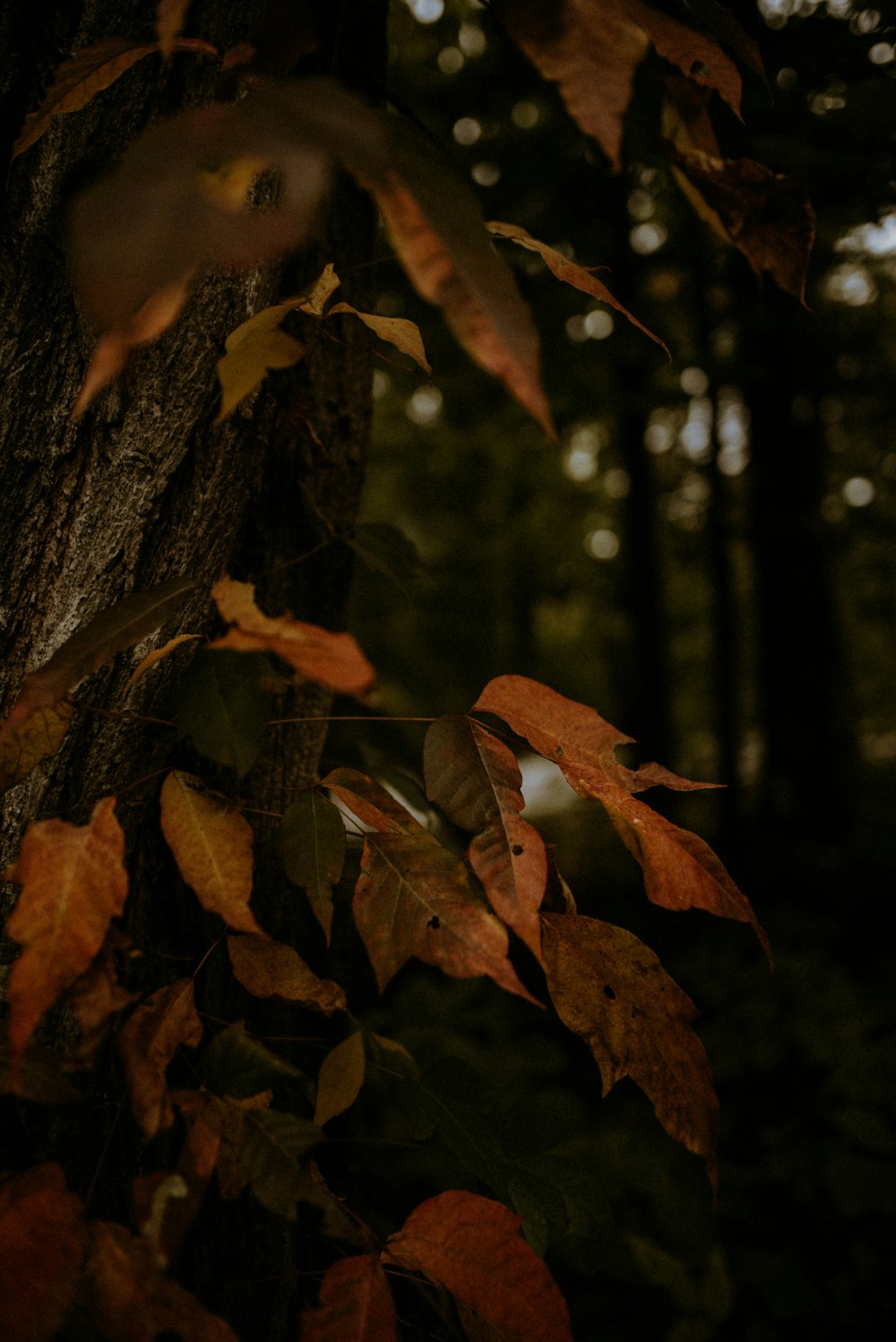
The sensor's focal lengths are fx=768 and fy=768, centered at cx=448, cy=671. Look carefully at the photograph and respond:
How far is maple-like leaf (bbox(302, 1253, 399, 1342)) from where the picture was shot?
0.57 meters

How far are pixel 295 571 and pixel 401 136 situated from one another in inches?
23.6

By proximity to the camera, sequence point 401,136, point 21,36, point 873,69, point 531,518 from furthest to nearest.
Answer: point 531,518 < point 873,69 < point 21,36 < point 401,136

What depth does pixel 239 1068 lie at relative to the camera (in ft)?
1.95

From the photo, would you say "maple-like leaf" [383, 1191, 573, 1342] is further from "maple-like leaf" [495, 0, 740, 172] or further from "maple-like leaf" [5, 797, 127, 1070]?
"maple-like leaf" [495, 0, 740, 172]

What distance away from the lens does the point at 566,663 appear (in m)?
13.8

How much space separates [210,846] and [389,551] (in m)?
0.57

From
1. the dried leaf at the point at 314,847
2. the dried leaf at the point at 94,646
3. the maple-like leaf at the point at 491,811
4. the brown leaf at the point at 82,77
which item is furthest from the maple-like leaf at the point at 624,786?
the brown leaf at the point at 82,77

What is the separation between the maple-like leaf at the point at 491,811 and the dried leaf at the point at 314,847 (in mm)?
106

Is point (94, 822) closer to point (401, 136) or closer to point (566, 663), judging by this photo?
point (401, 136)

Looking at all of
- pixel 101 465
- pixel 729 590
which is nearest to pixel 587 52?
pixel 101 465

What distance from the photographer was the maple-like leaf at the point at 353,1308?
0.57m

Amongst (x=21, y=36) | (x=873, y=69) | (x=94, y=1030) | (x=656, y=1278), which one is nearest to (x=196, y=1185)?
(x=94, y=1030)

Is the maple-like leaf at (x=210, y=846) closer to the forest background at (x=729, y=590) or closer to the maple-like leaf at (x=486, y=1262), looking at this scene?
the maple-like leaf at (x=486, y=1262)

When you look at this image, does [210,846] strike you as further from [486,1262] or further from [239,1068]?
[486,1262]
